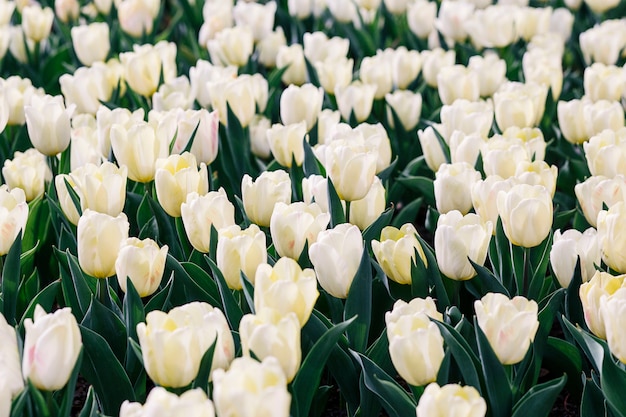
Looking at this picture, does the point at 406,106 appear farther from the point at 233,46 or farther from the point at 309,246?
the point at 309,246

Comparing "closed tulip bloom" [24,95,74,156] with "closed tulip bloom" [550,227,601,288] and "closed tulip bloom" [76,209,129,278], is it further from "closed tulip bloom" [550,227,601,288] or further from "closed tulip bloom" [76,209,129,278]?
"closed tulip bloom" [550,227,601,288]

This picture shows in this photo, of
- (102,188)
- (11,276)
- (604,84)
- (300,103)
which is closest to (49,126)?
(102,188)

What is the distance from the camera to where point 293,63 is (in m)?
3.24

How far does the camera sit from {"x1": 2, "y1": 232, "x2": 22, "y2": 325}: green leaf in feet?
5.77

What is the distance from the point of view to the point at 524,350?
1.47 metres

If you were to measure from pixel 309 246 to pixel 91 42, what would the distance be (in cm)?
179

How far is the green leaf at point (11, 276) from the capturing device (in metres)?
1.76

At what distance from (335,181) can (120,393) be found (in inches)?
23.3

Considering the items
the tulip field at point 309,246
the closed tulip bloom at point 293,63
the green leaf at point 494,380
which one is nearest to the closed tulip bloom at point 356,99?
the tulip field at point 309,246

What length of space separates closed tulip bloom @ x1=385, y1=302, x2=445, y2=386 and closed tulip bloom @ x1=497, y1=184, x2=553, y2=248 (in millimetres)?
388

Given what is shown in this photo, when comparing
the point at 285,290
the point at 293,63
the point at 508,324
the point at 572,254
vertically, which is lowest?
the point at 293,63

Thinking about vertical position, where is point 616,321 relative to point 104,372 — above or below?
above

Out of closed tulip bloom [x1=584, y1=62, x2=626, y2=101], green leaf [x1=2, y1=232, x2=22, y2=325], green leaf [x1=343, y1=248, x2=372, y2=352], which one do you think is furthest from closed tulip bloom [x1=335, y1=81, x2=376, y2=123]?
green leaf [x1=2, y1=232, x2=22, y2=325]

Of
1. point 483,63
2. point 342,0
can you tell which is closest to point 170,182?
point 483,63
